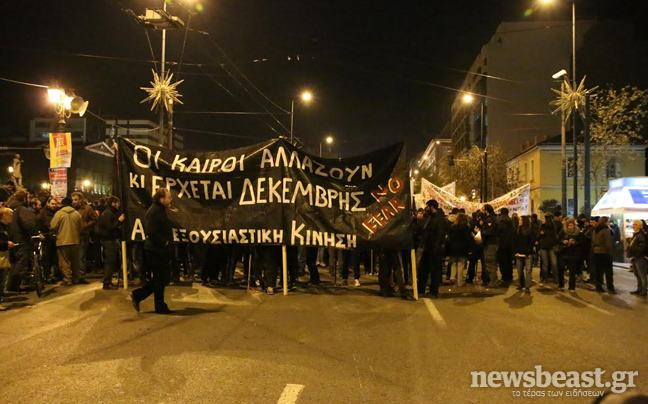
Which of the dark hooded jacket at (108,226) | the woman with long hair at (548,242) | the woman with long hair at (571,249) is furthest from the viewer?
the woman with long hair at (548,242)

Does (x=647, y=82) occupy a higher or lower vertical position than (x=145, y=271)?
higher

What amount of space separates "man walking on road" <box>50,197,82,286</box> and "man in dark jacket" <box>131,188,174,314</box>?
3.48 metres

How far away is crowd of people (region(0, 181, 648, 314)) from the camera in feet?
31.1

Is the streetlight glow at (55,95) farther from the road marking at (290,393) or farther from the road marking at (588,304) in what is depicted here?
the road marking at (588,304)

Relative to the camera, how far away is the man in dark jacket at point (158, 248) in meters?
7.31

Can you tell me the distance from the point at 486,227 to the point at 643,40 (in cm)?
5265

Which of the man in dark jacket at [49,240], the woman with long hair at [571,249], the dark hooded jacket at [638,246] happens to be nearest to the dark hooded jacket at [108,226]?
the man in dark jacket at [49,240]

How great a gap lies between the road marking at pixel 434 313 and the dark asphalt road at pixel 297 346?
0.03 metres

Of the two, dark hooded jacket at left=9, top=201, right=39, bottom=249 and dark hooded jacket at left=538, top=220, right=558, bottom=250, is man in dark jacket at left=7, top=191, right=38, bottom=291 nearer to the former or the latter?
dark hooded jacket at left=9, top=201, right=39, bottom=249

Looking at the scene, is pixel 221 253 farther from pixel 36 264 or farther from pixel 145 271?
pixel 36 264

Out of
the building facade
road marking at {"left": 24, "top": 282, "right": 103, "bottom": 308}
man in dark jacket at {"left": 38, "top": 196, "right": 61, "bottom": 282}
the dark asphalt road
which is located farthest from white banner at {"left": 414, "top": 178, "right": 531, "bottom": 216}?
the building facade

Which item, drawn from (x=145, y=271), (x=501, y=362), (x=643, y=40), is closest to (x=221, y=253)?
(x=145, y=271)

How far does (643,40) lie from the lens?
51.9 m

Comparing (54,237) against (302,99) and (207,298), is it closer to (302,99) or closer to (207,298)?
(207,298)
